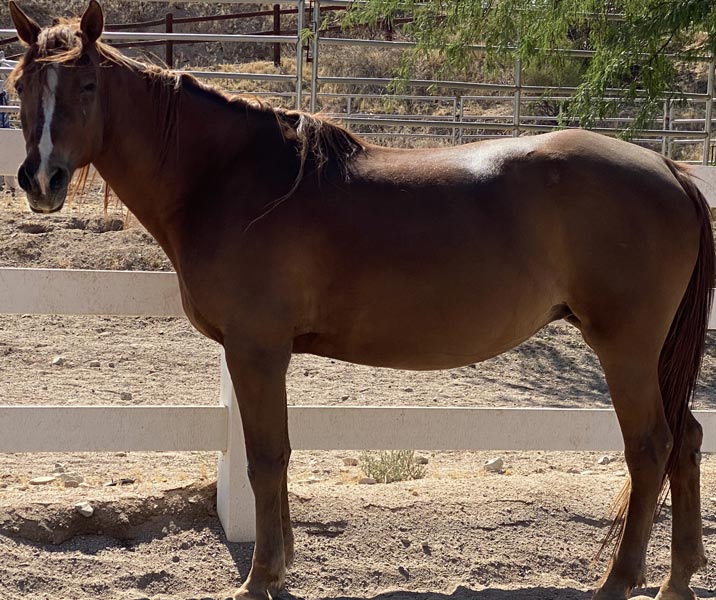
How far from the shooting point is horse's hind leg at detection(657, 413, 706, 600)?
144 inches

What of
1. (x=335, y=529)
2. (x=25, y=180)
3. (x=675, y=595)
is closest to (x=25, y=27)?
(x=25, y=180)

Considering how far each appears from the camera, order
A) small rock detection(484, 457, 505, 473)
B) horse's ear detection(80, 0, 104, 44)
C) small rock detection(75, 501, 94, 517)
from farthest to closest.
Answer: small rock detection(484, 457, 505, 473)
small rock detection(75, 501, 94, 517)
horse's ear detection(80, 0, 104, 44)

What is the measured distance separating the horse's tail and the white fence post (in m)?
1.46

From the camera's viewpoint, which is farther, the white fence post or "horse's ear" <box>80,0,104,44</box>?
the white fence post

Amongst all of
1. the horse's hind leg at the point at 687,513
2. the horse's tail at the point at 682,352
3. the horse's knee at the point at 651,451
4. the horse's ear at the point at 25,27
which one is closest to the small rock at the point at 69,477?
the horse's ear at the point at 25,27

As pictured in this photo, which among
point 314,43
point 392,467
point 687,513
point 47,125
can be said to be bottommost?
point 392,467

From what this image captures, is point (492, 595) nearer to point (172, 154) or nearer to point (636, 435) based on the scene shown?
point (636, 435)

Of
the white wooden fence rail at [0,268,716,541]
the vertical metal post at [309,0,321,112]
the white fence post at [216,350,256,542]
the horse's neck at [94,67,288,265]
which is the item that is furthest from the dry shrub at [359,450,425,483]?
the vertical metal post at [309,0,321,112]

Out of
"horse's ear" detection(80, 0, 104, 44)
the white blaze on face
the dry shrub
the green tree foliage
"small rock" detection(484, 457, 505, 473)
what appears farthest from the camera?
the green tree foliage

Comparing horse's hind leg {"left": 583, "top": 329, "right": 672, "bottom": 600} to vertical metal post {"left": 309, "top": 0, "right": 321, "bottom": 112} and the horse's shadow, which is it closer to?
the horse's shadow

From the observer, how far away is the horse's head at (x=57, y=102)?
300 cm

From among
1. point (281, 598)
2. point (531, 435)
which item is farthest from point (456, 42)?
point (281, 598)

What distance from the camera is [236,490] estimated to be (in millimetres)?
3971

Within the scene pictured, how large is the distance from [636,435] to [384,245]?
119 centimetres
